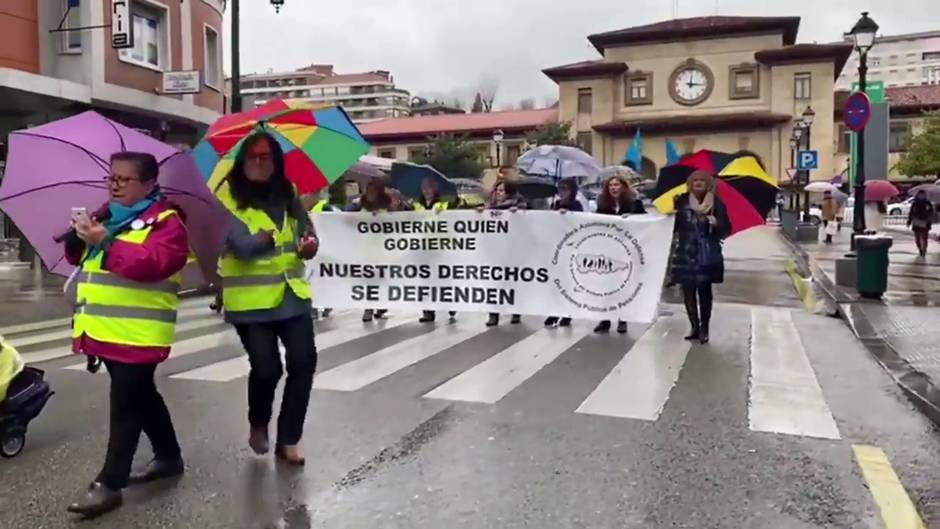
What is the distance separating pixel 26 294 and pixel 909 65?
155 metres

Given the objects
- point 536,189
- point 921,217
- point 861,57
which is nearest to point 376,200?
Result: point 536,189

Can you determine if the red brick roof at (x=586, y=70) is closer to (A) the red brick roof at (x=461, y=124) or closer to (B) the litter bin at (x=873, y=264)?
(A) the red brick roof at (x=461, y=124)

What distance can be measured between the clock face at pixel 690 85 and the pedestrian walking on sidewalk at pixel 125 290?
6616cm

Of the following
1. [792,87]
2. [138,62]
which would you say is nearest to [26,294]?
[138,62]

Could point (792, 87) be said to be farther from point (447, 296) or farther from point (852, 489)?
point (852, 489)

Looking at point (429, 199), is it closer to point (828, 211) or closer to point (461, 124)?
point (828, 211)

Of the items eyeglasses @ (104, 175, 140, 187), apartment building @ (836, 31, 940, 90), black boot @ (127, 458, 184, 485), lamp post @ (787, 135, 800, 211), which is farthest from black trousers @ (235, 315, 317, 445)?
apartment building @ (836, 31, 940, 90)

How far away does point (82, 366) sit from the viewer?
8844mm

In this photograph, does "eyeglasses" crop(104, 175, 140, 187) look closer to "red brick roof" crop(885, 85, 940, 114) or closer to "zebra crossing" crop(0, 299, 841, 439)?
"zebra crossing" crop(0, 299, 841, 439)

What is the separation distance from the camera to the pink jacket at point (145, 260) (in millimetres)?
4320

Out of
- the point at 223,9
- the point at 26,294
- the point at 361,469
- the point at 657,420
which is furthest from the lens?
the point at 223,9

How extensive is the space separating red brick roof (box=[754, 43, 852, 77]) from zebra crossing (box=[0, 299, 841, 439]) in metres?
56.5

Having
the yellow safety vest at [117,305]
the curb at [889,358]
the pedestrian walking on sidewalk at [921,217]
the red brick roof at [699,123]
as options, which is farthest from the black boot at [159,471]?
the red brick roof at [699,123]

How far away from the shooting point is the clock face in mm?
67375
